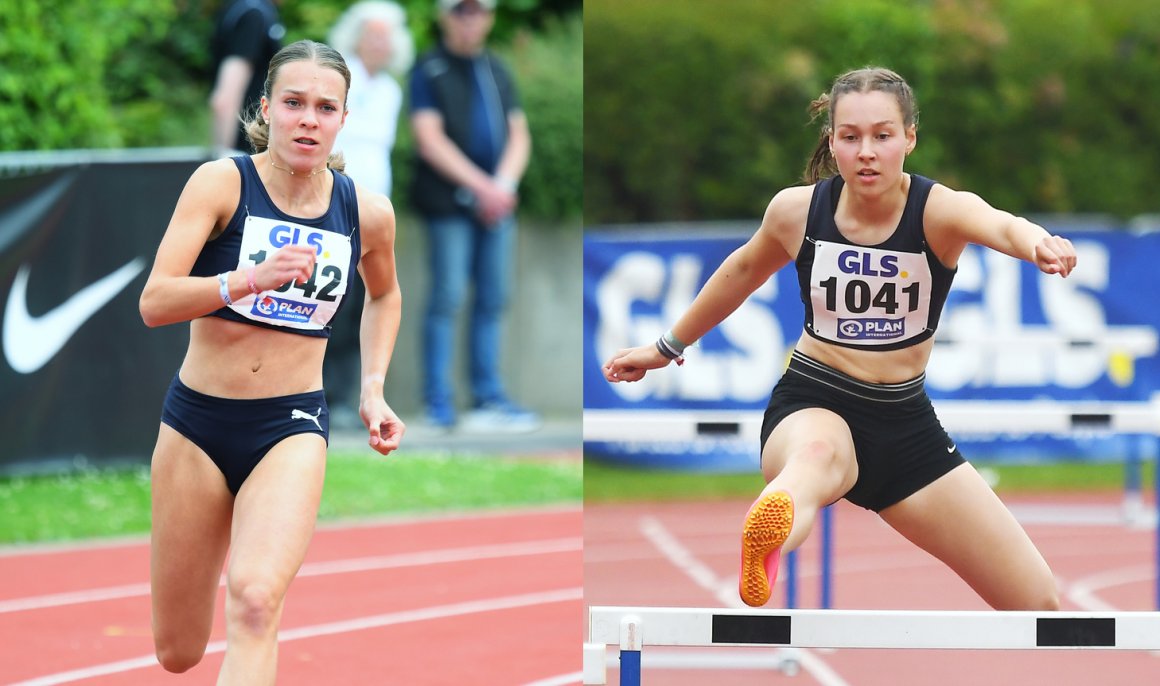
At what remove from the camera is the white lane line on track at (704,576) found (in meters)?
6.55

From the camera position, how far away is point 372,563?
847 centimetres

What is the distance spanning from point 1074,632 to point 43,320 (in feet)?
24.5

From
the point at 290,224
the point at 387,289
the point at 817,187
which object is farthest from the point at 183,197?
the point at 817,187

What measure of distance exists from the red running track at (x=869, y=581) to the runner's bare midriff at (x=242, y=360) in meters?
1.93

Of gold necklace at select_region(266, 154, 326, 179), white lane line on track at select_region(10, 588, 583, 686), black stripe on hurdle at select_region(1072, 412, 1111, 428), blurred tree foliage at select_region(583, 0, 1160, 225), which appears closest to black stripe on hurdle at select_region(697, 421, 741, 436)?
white lane line on track at select_region(10, 588, 583, 686)

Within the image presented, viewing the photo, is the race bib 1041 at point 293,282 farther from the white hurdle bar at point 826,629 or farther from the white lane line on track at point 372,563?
the white lane line on track at point 372,563

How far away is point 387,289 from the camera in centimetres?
468

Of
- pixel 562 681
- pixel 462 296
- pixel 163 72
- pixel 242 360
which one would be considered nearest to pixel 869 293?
pixel 242 360

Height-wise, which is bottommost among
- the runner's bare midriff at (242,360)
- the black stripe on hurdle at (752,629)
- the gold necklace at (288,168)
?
the black stripe on hurdle at (752,629)

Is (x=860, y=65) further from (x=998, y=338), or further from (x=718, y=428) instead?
(x=718, y=428)

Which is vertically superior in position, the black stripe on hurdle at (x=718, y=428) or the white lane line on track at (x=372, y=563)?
the black stripe on hurdle at (x=718, y=428)

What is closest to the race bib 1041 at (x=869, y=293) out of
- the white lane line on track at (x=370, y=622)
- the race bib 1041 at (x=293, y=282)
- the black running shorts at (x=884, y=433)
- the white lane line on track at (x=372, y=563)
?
the black running shorts at (x=884, y=433)

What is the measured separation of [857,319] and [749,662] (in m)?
2.65

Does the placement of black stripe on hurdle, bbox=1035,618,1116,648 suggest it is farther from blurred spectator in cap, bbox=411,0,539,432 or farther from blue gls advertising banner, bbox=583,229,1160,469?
blurred spectator in cap, bbox=411,0,539,432
